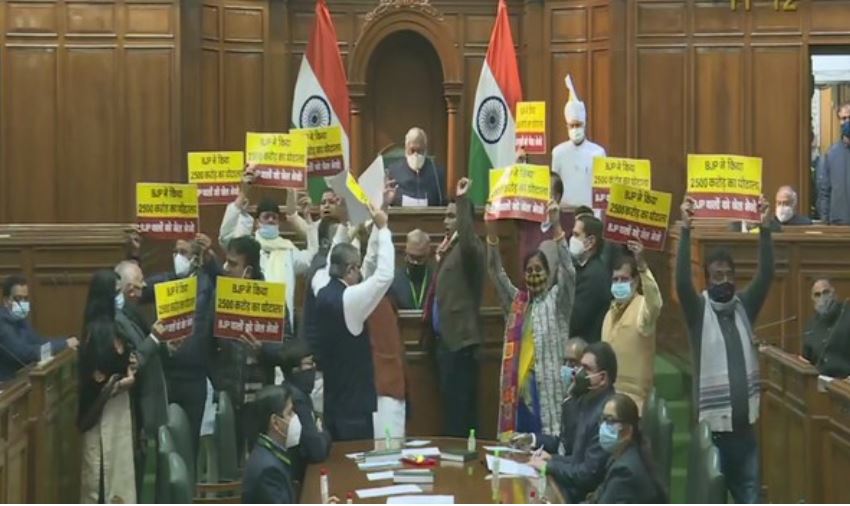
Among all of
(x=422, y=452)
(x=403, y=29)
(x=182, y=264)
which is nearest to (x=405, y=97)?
(x=403, y=29)

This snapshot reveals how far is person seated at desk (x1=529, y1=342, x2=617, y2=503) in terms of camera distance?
6086 millimetres

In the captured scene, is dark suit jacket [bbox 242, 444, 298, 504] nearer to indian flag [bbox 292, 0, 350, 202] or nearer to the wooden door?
indian flag [bbox 292, 0, 350, 202]

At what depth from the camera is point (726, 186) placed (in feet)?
24.4

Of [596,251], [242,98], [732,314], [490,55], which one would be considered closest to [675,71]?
[490,55]

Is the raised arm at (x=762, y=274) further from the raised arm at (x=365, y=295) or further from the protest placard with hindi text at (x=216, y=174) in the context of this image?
the protest placard with hindi text at (x=216, y=174)

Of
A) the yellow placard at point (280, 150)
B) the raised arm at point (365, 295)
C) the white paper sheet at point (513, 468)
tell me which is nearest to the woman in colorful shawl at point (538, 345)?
the raised arm at point (365, 295)

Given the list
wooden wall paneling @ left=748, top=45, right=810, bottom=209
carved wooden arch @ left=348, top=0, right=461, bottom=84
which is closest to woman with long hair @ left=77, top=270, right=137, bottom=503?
carved wooden arch @ left=348, top=0, right=461, bottom=84

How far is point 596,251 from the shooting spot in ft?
26.7

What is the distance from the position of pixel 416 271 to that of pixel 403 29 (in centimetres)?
463

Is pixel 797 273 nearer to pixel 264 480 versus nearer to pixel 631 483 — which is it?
pixel 631 483

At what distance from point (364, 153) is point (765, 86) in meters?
3.72

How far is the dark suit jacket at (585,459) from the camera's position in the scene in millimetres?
6035

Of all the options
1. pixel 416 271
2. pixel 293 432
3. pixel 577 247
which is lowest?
pixel 293 432

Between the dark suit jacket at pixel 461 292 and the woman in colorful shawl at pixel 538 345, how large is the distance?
51 cm
